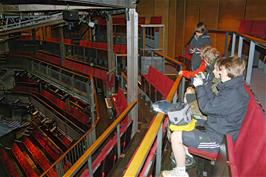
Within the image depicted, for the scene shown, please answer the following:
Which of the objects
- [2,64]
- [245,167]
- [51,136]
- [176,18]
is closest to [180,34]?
[176,18]

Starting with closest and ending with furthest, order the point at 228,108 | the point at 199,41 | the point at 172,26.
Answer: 1. the point at 228,108
2. the point at 199,41
3. the point at 172,26

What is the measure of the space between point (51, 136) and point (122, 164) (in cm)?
948

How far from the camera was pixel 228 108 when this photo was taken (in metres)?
2.42

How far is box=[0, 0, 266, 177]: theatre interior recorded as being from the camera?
8.71 ft

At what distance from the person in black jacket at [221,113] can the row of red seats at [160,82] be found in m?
2.62

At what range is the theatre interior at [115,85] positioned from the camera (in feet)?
8.71

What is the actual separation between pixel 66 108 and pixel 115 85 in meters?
4.60

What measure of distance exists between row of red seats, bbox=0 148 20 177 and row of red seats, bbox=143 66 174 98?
7.97m

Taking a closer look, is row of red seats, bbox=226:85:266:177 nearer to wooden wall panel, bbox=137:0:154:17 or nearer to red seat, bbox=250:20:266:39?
red seat, bbox=250:20:266:39

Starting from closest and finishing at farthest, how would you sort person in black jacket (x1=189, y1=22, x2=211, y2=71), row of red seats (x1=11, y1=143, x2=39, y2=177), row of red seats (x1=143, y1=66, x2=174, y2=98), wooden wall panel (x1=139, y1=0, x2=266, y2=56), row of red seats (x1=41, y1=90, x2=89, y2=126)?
1. row of red seats (x1=143, y1=66, x2=174, y2=98)
2. person in black jacket (x1=189, y1=22, x2=211, y2=71)
3. wooden wall panel (x1=139, y1=0, x2=266, y2=56)
4. row of red seats (x1=11, y1=143, x2=39, y2=177)
5. row of red seats (x1=41, y1=90, x2=89, y2=126)

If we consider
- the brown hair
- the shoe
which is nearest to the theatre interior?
the shoe

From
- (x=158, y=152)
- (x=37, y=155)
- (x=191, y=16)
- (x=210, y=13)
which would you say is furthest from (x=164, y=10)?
(x=158, y=152)

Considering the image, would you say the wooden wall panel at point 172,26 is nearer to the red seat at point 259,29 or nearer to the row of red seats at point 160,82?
the red seat at point 259,29

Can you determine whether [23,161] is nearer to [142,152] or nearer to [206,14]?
[206,14]
